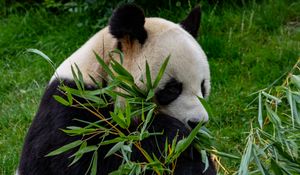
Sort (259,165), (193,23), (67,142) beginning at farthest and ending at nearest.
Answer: (193,23) → (67,142) → (259,165)

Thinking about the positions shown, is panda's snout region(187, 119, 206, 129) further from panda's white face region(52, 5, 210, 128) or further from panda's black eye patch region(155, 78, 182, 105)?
panda's black eye patch region(155, 78, 182, 105)

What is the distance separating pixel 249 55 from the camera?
21.0 feet

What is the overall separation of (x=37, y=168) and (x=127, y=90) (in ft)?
2.41

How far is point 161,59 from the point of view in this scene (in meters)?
3.80

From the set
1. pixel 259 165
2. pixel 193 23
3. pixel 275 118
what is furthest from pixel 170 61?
pixel 259 165

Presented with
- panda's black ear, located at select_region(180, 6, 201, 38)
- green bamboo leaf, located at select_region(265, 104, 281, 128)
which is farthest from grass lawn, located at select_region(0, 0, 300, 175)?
green bamboo leaf, located at select_region(265, 104, 281, 128)

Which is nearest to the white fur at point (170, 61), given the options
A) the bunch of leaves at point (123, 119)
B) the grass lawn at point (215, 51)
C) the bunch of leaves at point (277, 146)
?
the bunch of leaves at point (123, 119)

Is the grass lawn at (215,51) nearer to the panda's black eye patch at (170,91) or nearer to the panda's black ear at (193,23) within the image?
the panda's black ear at (193,23)

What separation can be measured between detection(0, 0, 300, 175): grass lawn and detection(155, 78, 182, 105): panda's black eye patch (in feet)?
5.20

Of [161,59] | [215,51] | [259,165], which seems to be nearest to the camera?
[259,165]

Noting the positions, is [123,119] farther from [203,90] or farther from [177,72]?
[203,90]

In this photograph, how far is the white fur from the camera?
3.76 metres

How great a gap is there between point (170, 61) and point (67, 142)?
689mm

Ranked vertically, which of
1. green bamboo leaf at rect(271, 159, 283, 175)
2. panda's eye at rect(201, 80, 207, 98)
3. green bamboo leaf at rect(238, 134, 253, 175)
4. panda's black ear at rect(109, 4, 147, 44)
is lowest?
panda's eye at rect(201, 80, 207, 98)
